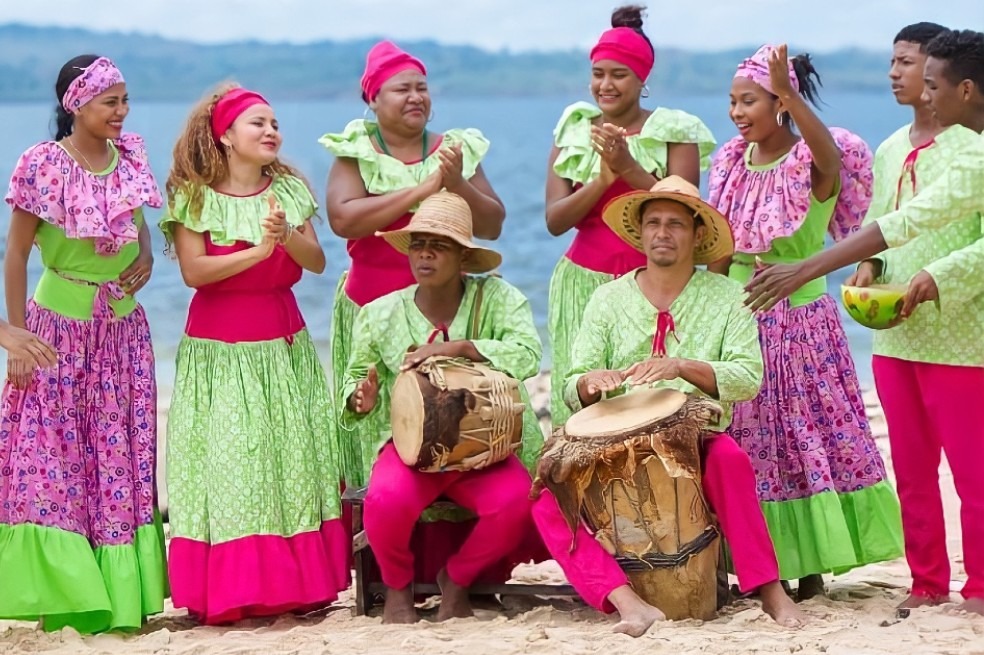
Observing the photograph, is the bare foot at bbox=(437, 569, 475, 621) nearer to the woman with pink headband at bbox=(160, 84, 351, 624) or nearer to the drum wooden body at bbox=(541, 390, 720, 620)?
the woman with pink headband at bbox=(160, 84, 351, 624)

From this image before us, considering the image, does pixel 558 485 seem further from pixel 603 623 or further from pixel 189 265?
pixel 189 265

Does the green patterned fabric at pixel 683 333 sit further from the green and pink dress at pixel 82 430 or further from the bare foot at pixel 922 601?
the green and pink dress at pixel 82 430

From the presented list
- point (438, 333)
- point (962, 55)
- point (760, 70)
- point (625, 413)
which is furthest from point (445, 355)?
point (962, 55)

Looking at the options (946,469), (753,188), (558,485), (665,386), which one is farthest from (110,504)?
(946,469)

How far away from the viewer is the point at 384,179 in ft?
19.5

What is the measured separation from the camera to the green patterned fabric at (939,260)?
514cm

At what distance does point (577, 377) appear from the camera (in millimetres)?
5375

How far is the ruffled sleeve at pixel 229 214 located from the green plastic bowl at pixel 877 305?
202 centimetres

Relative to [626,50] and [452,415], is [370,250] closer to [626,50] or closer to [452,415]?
[452,415]

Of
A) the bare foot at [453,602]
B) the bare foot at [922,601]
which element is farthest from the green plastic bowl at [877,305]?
the bare foot at [453,602]

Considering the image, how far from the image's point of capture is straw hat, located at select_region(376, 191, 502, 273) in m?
5.53

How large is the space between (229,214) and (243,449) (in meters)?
0.85

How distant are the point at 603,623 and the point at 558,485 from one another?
479mm

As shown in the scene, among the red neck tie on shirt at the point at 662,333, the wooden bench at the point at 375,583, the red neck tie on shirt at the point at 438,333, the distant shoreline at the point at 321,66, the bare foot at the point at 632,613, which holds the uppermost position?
the distant shoreline at the point at 321,66
